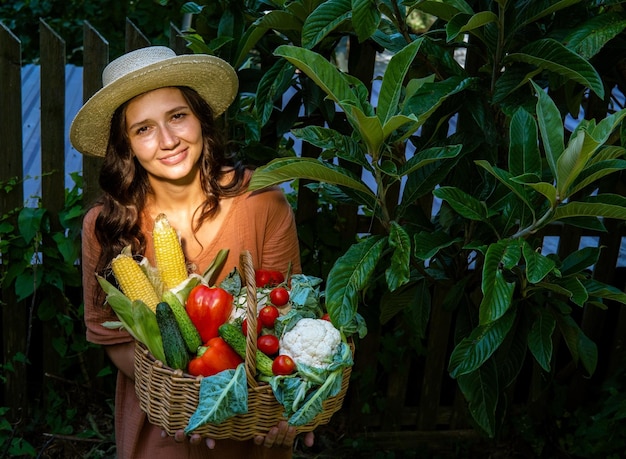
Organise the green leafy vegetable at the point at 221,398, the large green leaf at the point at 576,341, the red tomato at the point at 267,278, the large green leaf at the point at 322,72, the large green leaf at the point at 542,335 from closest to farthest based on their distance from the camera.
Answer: the green leafy vegetable at the point at 221,398, the large green leaf at the point at 322,72, the red tomato at the point at 267,278, the large green leaf at the point at 542,335, the large green leaf at the point at 576,341

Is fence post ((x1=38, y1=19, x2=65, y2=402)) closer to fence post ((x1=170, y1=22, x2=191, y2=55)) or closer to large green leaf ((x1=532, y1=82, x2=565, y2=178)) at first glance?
fence post ((x1=170, y1=22, x2=191, y2=55))

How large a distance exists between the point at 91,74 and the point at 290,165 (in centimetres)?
161

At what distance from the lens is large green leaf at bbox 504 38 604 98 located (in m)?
1.88

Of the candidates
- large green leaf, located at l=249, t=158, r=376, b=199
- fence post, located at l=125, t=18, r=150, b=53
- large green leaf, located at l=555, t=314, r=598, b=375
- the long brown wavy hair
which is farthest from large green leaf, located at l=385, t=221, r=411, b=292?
fence post, located at l=125, t=18, r=150, b=53

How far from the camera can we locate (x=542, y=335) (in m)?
2.27

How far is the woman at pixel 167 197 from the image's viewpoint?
2.20 metres

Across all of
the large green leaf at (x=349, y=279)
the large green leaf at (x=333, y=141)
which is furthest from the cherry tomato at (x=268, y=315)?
the large green leaf at (x=333, y=141)

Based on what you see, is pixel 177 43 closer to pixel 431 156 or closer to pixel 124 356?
pixel 124 356

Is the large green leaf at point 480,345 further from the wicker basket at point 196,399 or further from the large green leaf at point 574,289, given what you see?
the wicker basket at point 196,399

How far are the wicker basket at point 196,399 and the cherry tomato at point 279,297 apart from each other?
0.11 m

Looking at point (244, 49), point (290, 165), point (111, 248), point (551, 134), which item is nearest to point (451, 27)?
point (551, 134)

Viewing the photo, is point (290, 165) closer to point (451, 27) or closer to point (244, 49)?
point (451, 27)

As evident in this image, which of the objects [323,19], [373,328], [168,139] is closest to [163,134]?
[168,139]

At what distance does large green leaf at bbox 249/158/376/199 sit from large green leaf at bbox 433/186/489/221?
242 mm
